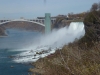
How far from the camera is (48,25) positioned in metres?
35.8

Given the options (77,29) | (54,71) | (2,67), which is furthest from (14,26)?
(54,71)

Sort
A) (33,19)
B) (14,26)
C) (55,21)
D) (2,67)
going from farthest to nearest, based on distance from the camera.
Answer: (14,26), (55,21), (33,19), (2,67)

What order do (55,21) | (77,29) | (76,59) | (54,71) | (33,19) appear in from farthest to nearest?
(55,21) → (33,19) → (77,29) → (54,71) → (76,59)

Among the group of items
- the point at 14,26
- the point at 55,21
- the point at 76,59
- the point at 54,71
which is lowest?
the point at 14,26

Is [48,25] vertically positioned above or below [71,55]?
below

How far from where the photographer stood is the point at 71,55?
9.36 ft

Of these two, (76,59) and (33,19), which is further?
(33,19)

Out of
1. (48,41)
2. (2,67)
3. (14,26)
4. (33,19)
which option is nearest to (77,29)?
(48,41)

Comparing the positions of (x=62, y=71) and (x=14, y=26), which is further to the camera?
(x=14, y=26)

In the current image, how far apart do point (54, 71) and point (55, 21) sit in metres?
36.6

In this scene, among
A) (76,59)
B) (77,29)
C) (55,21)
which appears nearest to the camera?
(76,59)

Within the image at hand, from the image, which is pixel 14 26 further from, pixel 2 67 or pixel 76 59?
pixel 76 59

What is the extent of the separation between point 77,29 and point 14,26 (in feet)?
208

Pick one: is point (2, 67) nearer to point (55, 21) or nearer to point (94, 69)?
point (94, 69)
